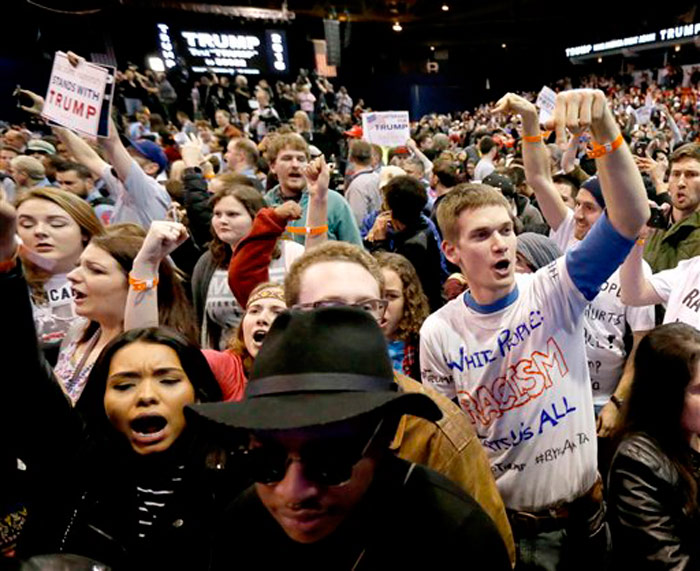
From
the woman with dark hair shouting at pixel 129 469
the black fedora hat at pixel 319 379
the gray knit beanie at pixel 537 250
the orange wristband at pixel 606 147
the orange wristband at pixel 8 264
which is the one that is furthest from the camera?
the gray knit beanie at pixel 537 250

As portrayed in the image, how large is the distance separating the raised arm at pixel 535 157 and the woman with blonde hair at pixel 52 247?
1.96m

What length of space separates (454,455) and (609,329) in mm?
1837

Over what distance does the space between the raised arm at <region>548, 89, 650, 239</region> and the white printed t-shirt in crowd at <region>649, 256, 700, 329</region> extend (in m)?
1.13

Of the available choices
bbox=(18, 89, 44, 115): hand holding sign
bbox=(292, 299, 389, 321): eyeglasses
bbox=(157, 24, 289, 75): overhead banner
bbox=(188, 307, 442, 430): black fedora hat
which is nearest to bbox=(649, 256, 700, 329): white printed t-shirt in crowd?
bbox=(292, 299, 389, 321): eyeglasses

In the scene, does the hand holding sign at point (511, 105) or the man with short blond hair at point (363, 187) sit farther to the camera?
the man with short blond hair at point (363, 187)

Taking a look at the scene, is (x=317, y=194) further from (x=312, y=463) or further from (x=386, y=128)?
(x=386, y=128)

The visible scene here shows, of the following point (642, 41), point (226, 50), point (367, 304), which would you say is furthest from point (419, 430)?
point (642, 41)

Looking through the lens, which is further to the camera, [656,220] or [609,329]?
[656,220]

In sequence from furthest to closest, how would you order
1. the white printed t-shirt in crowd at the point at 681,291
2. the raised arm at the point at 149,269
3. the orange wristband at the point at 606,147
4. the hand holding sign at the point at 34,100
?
the hand holding sign at the point at 34,100, the white printed t-shirt in crowd at the point at 681,291, the raised arm at the point at 149,269, the orange wristband at the point at 606,147

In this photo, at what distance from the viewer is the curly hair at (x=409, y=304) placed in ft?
8.97

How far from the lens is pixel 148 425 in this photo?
5.55 feet

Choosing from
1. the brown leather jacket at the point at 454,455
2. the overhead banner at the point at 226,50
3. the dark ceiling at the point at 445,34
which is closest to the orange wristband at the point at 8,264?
the brown leather jacket at the point at 454,455

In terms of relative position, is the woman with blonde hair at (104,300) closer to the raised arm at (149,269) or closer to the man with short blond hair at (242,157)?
the raised arm at (149,269)

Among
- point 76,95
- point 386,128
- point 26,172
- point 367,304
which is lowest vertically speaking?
point 367,304
